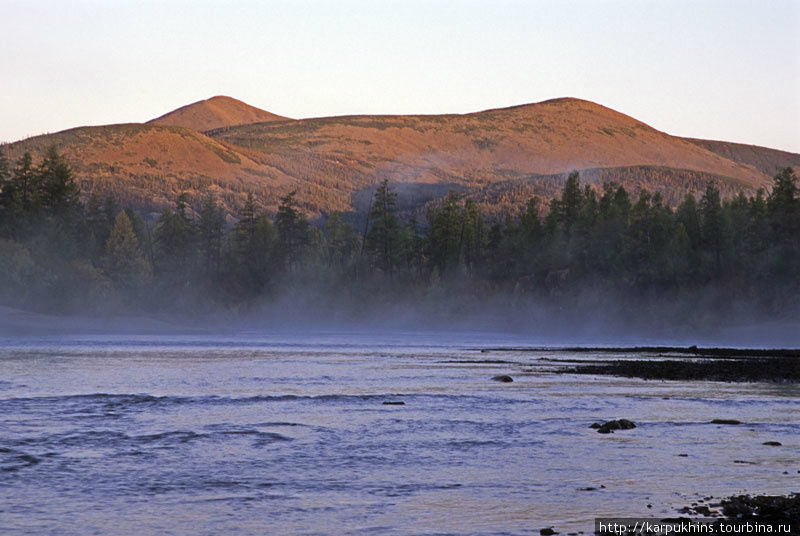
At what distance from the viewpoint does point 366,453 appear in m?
22.4

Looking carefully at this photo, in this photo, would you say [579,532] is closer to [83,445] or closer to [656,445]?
[656,445]

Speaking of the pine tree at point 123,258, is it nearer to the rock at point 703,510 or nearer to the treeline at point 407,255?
the treeline at point 407,255

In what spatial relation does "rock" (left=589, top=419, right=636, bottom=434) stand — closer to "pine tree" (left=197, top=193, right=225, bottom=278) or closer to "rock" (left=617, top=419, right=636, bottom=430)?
"rock" (left=617, top=419, right=636, bottom=430)

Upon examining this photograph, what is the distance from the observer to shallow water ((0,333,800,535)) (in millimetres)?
15875

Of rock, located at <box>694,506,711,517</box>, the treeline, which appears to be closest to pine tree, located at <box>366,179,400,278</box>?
the treeline

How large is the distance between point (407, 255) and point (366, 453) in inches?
5755

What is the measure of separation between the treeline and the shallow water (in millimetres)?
86832

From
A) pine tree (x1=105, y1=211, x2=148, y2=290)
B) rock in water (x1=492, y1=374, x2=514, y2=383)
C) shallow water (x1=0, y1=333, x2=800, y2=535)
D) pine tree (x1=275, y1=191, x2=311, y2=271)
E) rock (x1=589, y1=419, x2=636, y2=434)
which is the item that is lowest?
rock in water (x1=492, y1=374, x2=514, y2=383)

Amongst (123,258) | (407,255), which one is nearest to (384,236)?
(407,255)

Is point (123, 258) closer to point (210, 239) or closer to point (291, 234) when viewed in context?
point (210, 239)

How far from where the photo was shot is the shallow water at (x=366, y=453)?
52.1ft

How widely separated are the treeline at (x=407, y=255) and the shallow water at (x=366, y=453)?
285 ft

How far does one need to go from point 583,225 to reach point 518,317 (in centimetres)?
1737

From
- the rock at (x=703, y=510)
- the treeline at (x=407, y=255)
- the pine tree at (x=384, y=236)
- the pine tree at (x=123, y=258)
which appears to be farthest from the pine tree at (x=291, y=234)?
the rock at (x=703, y=510)
